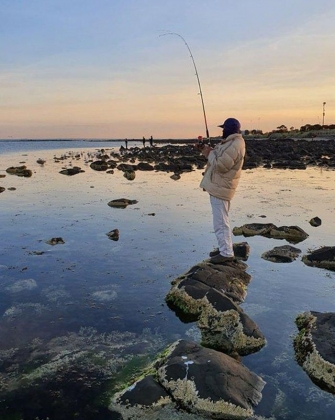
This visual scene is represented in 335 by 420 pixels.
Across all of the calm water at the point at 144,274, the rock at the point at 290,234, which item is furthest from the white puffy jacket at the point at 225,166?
the rock at the point at 290,234

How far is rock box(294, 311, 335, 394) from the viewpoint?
541cm

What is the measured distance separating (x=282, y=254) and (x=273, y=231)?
221 centimetres

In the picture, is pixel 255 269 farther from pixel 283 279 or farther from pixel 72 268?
pixel 72 268

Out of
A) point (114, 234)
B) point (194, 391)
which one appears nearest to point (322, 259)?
point (114, 234)

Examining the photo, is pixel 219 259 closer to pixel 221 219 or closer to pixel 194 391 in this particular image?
pixel 221 219

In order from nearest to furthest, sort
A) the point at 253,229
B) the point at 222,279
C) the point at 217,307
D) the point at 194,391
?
the point at 194,391, the point at 217,307, the point at 222,279, the point at 253,229

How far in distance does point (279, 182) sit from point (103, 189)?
11.0 metres

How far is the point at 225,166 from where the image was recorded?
8516 millimetres

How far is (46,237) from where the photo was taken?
12.5 meters

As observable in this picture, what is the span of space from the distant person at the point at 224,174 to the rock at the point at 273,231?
3836 mm

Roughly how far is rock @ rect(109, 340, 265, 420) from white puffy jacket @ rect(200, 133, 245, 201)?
13.5ft

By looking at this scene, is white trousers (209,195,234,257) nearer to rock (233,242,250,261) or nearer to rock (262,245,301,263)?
rock (233,242,250,261)

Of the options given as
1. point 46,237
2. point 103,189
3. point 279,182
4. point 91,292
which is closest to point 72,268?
point 91,292

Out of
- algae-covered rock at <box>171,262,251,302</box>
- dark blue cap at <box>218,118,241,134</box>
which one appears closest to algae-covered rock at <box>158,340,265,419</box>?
algae-covered rock at <box>171,262,251,302</box>
